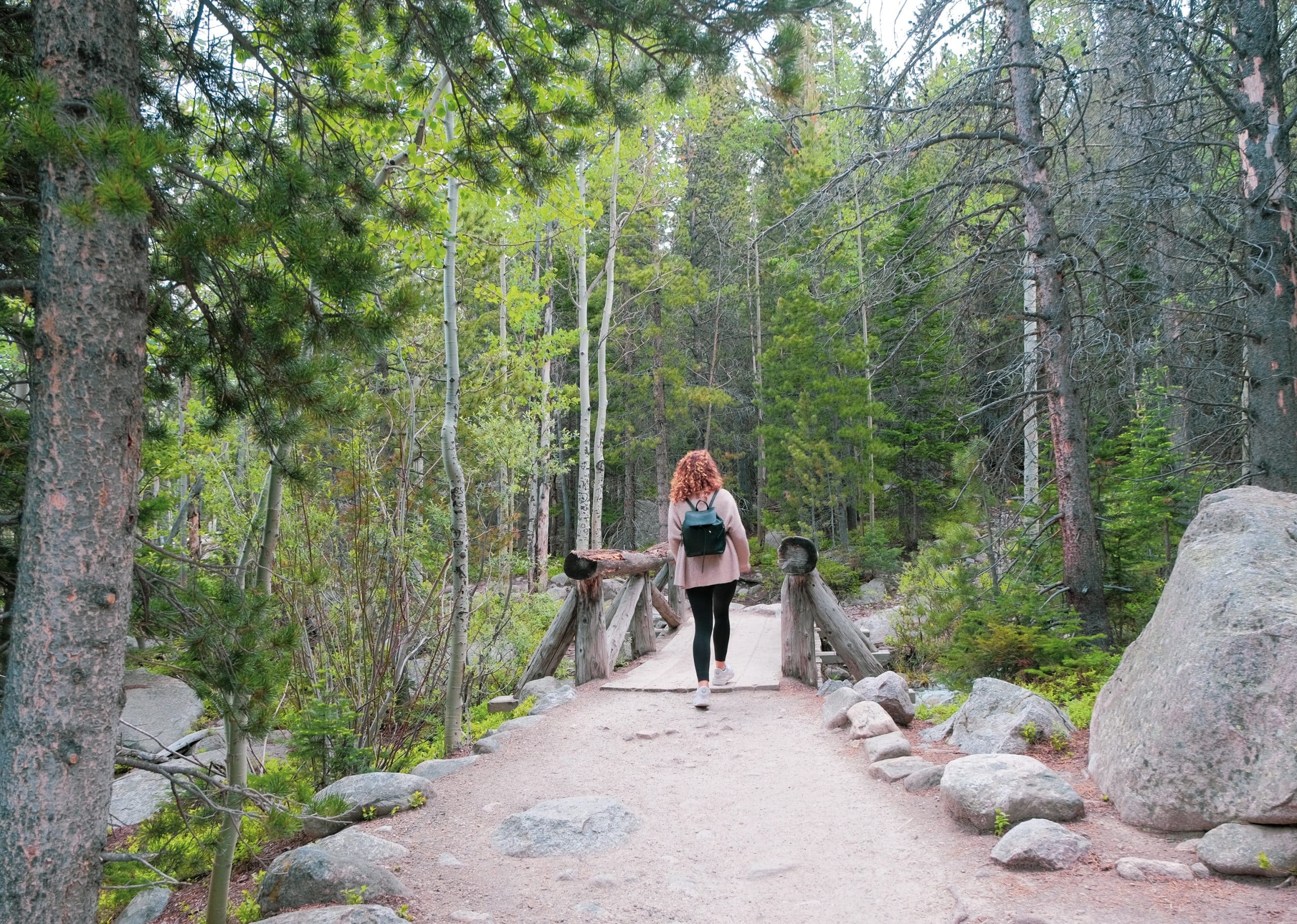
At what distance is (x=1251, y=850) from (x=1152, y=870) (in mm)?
345

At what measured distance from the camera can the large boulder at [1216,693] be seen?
3.11 meters

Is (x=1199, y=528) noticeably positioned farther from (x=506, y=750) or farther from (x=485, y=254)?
(x=485, y=254)

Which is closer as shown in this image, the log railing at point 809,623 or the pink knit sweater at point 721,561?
the pink knit sweater at point 721,561

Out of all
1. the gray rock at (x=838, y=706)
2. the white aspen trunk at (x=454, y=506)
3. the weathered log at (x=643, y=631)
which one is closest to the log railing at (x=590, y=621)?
the weathered log at (x=643, y=631)

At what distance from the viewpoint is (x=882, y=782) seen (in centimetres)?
473

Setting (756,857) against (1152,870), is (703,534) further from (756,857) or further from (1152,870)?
(1152,870)

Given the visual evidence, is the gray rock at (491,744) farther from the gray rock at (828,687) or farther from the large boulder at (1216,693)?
the large boulder at (1216,693)

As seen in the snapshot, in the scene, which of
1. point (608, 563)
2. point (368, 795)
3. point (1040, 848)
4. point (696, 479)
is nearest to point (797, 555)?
point (696, 479)

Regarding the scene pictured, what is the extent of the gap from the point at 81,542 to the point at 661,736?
440 centimetres

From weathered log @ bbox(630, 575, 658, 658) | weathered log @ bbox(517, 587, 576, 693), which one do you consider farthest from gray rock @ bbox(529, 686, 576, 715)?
weathered log @ bbox(630, 575, 658, 658)

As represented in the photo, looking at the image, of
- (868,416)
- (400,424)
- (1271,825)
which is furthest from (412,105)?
(868,416)

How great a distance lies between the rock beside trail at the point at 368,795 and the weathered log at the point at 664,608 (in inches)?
225

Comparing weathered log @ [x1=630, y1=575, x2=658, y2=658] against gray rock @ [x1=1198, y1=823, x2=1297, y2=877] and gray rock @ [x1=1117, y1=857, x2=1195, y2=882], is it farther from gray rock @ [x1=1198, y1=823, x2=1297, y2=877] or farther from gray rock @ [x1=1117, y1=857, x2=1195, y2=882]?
gray rock @ [x1=1198, y1=823, x2=1297, y2=877]

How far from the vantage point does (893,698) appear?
6.05 m
